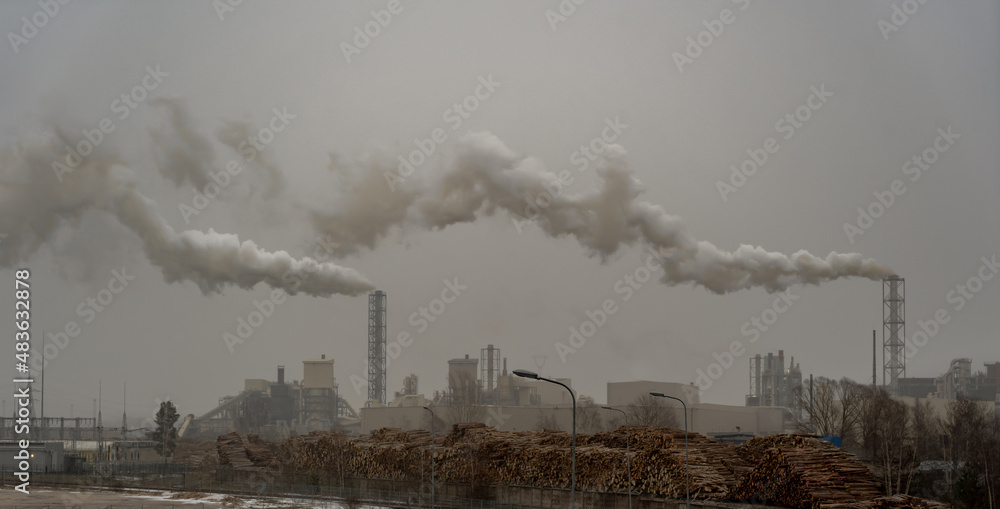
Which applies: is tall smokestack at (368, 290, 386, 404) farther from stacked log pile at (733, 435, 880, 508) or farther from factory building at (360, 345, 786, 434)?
stacked log pile at (733, 435, 880, 508)

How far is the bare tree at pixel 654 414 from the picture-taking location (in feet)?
322

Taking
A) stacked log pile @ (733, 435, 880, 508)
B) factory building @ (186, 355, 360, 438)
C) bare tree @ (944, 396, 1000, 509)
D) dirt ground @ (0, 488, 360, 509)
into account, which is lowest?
factory building @ (186, 355, 360, 438)

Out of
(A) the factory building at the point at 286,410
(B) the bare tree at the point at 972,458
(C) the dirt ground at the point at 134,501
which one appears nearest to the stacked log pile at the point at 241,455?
(C) the dirt ground at the point at 134,501

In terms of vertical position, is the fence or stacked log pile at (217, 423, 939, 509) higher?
stacked log pile at (217, 423, 939, 509)

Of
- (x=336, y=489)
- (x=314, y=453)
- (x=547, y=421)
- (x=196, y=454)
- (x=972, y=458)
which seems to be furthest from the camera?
(x=547, y=421)

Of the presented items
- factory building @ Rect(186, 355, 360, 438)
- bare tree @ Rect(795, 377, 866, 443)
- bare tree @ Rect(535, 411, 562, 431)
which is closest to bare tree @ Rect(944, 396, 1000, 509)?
bare tree @ Rect(795, 377, 866, 443)

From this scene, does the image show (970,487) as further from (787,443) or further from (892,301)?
Answer: (892,301)

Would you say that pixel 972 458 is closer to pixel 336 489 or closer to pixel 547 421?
pixel 336 489

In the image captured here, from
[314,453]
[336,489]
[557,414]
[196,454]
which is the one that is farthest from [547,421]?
[336,489]

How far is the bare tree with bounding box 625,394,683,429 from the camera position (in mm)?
98062

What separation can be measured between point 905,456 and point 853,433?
18357 mm

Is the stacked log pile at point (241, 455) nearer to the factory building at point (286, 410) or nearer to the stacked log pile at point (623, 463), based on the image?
the stacked log pile at point (623, 463)

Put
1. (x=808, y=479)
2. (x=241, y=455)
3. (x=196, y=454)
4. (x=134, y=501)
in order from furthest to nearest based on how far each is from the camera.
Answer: (x=196, y=454) < (x=241, y=455) < (x=134, y=501) < (x=808, y=479)

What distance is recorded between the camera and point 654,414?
327ft
